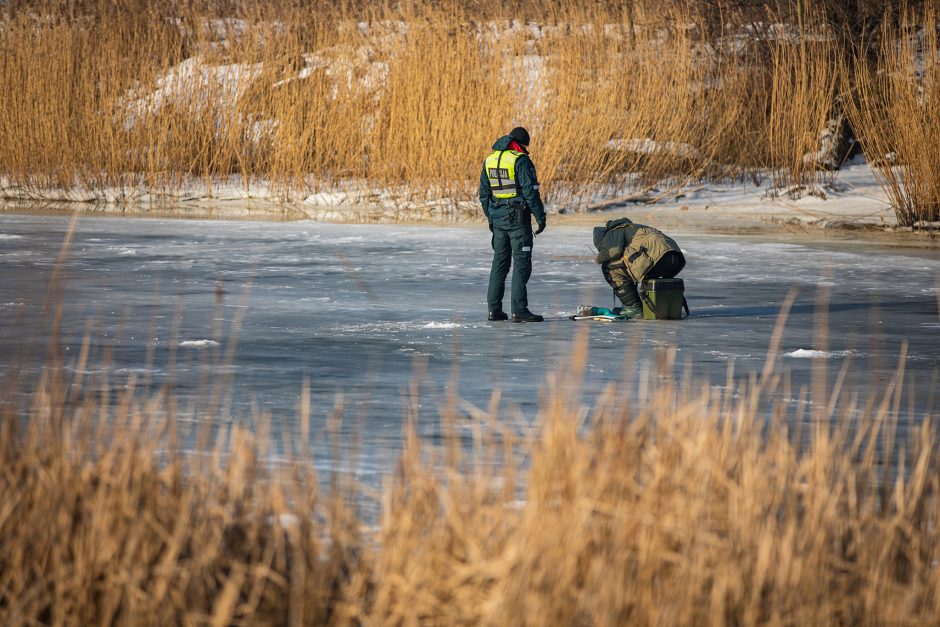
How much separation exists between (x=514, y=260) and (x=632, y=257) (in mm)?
839

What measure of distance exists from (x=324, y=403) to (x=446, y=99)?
40.6 feet

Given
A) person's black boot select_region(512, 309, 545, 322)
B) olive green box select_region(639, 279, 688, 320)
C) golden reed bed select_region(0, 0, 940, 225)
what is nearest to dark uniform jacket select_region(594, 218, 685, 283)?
olive green box select_region(639, 279, 688, 320)

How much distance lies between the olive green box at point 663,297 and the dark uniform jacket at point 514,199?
881 millimetres

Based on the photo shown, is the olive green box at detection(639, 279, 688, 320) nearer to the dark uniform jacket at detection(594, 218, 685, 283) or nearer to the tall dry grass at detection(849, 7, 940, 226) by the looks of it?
the dark uniform jacket at detection(594, 218, 685, 283)

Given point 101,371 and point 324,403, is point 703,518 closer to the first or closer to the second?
point 324,403

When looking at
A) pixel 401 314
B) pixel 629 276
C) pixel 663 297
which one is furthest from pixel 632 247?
pixel 401 314

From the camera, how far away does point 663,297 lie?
31.7 feet

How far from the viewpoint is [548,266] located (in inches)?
527

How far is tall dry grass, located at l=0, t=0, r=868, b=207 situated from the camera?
18562 millimetres

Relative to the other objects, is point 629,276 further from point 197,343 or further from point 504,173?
point 197,343

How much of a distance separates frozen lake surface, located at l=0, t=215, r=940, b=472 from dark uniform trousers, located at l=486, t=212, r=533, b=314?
0.24 metres

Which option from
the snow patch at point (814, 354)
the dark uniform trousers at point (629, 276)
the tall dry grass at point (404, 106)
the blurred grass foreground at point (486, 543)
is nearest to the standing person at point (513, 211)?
the dark uniform trousers at point (629, 276)

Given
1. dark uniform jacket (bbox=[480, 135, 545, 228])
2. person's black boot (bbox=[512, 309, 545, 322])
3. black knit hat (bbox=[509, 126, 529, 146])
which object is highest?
black knit hat (bbox=[509, 126, 529, 146])

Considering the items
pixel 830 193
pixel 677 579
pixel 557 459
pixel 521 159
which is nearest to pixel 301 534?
pixel 557 459
